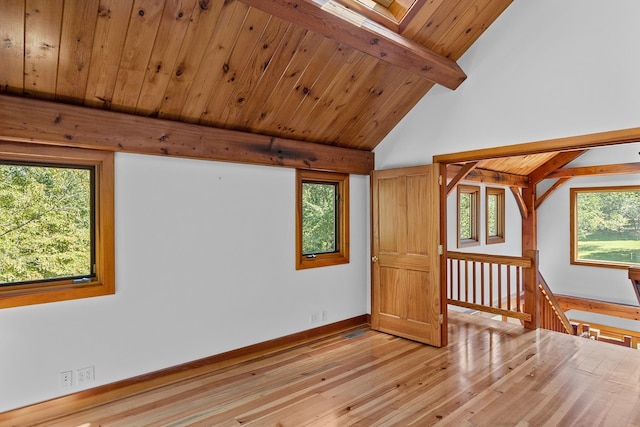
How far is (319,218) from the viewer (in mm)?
4613

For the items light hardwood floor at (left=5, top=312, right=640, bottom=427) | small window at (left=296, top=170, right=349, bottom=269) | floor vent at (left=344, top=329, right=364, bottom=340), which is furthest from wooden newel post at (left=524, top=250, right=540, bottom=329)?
small window at (left=296, top=170, right=349, bottom=269)

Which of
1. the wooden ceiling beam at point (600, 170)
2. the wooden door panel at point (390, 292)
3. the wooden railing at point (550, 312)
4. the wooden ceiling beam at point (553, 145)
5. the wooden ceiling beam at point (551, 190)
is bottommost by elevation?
the wooden railing at point (550, 312)

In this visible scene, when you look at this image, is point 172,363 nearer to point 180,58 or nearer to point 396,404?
point 396,404

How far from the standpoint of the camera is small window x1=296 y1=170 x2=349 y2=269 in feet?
14.1

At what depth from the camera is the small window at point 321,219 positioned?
14.1 feet

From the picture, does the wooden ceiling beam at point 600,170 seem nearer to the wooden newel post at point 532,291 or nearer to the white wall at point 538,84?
the wooden newel post at point 532,291

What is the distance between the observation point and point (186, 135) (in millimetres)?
3262

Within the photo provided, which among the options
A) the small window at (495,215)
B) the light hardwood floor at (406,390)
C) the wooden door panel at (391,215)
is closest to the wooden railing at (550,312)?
the light hardwood floor at (406,390)

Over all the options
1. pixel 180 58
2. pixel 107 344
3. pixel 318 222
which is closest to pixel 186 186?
pixel 180 58

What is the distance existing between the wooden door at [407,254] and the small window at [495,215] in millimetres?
4077

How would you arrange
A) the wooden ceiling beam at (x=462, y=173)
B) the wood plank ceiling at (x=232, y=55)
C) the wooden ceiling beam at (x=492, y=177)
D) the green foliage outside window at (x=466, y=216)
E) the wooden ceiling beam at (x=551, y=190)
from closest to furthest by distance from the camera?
the wood plank ceiling at (x=232, y=55)
the wooden ceiling beam at (x=462, y=173)
the wooden ceiling beam at (x=492, y=177)
the green foliage outside window at (x=466, y=216)
the wooden ceiling beam at (x=551, y=190)

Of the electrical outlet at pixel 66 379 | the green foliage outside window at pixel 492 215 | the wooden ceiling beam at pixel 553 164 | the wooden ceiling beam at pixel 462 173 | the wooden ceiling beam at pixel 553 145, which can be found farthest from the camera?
the green foliage outside window at pixel 492 215

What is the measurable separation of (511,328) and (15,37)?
18.2 ft

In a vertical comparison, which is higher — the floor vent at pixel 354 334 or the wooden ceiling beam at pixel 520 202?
the wooden ceiling beam at pixel 520 202
